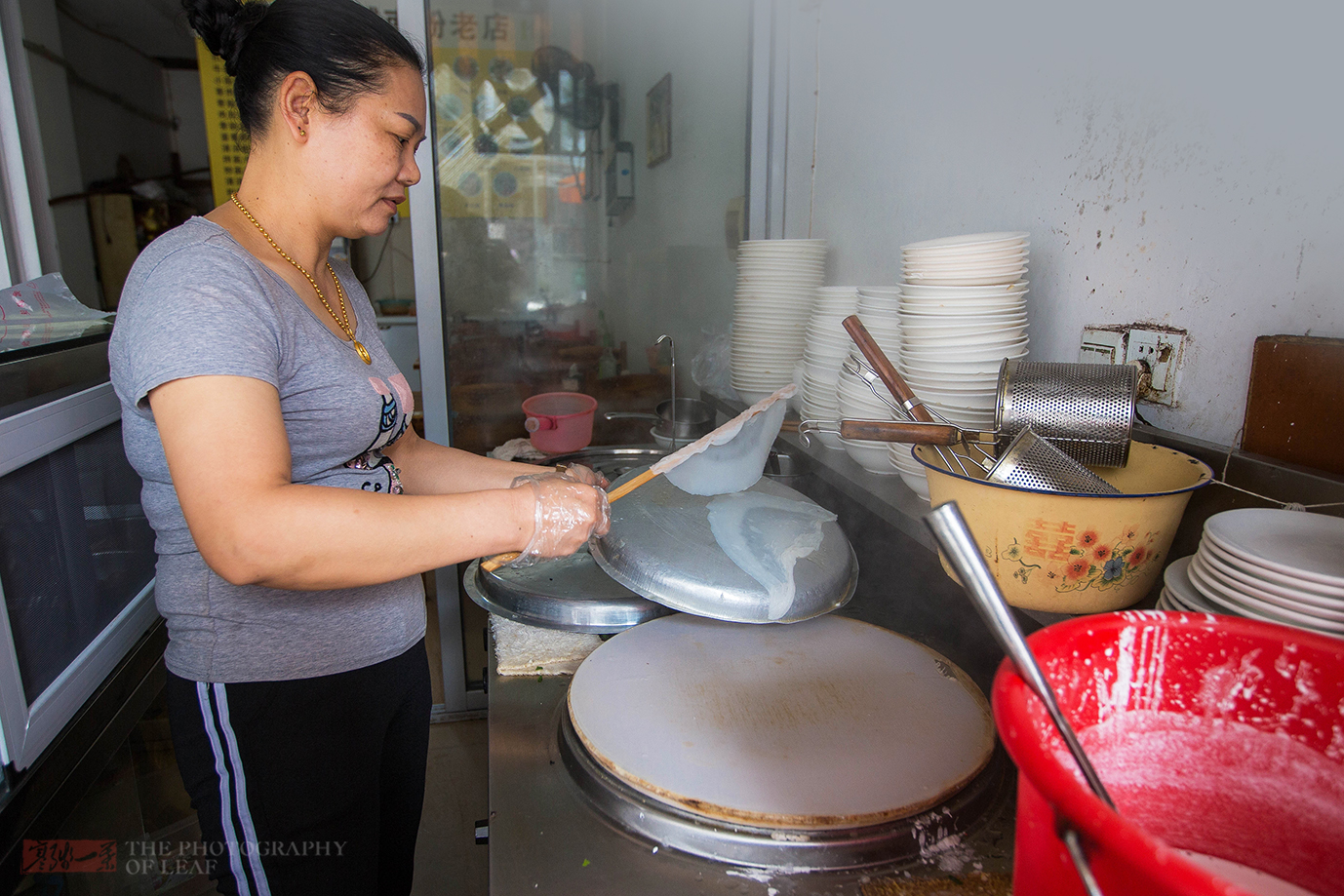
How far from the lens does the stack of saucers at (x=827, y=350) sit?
186cm

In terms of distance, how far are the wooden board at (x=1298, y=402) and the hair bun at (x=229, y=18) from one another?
5.20 feet

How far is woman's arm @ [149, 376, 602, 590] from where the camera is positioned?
2.76 feet

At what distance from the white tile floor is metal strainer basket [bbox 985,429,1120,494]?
193 centimetres

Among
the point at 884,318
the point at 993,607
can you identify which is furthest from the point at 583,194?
the point at 993,607

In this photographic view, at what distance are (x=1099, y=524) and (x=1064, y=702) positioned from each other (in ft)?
1.54

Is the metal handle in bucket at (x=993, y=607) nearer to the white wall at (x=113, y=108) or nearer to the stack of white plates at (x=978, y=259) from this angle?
the stack of white plates at (x=978, y=259)

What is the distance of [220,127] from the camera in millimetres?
4035

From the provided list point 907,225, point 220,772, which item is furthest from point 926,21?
point 220,772

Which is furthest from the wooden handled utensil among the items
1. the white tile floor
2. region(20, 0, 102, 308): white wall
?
region(20, 0, 102, 308): white wall

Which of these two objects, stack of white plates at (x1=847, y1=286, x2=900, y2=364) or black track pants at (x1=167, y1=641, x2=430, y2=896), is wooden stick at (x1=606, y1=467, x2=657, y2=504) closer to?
black track pants at (x1=167, y1=641, x2=430, y2=896)

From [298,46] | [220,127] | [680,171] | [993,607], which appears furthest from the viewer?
[220,127]

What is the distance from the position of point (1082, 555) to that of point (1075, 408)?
255 mm

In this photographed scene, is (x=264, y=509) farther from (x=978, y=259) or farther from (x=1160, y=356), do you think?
(x=1160, y=356)

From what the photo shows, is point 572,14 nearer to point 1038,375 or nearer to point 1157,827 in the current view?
point 1038,375
